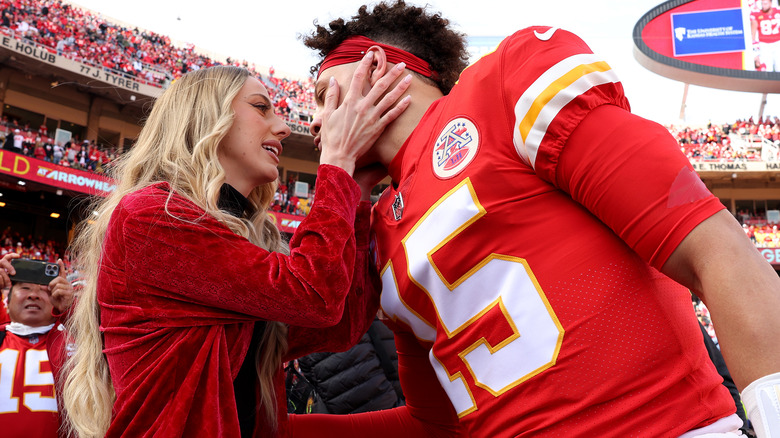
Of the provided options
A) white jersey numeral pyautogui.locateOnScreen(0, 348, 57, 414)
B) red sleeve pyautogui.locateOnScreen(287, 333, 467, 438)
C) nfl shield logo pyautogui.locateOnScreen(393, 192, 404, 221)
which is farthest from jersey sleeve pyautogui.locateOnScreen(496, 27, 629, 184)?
white jersey numeral pyautogui.locateOnScreen(0, 348, 57, 414)

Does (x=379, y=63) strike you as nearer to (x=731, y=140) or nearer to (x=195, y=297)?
(x=195, y=297)

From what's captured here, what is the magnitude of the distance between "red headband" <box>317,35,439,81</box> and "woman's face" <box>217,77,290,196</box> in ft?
1.23

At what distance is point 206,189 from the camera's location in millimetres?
1720

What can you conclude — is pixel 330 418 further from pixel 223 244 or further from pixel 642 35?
pixel 642 35

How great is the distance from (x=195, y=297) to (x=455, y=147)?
0.74 meters

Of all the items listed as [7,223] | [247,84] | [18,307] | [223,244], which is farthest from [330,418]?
[7,223]

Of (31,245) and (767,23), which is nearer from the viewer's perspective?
(31,245)

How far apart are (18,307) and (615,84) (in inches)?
158

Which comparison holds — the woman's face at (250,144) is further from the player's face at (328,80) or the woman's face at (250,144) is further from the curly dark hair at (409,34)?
the curly dark hair at (409,34)

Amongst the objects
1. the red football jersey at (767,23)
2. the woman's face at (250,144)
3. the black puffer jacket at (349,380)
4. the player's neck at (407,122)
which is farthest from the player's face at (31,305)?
the red football jersey at (767,23)

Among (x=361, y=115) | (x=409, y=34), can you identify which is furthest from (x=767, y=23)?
(x=361, y=115)

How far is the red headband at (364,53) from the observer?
172 cm

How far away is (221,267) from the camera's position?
1.45 meters

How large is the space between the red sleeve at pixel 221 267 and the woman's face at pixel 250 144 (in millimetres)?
421
